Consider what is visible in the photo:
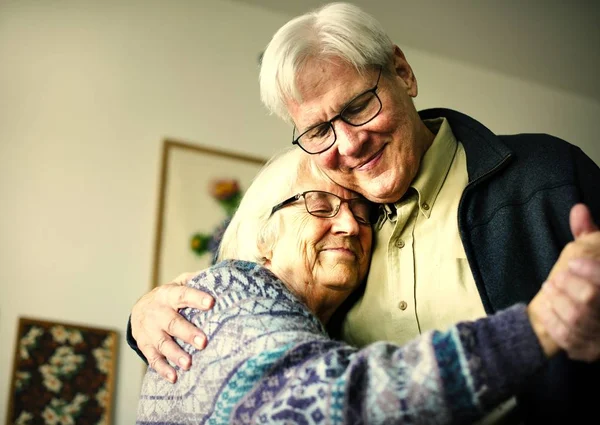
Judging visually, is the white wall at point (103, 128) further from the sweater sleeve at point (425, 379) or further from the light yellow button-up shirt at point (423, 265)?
the sweater sleeve at point (425, 379)

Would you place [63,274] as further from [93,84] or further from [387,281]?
[387,281]

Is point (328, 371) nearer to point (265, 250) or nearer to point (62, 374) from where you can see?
point (265, 250)

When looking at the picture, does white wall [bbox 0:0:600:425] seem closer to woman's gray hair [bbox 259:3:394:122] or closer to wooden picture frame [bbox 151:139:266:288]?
wooden picture frame [bbox 151:139:266:288]

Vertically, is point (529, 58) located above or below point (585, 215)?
above

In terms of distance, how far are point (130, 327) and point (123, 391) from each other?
1352mm

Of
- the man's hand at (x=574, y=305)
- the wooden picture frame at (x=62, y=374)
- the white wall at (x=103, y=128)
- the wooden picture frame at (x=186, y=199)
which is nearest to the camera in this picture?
the man's hand at (x=574, y=305)

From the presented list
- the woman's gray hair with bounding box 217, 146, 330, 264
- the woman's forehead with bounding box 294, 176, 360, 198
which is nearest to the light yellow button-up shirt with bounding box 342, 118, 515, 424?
the woman's forehead with bounding box 294, 176, 360, 198

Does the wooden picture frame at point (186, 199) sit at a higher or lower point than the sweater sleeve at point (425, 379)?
higher

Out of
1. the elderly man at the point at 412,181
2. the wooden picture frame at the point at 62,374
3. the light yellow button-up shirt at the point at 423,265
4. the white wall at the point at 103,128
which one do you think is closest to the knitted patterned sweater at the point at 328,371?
the elderly man at the point at 412,181

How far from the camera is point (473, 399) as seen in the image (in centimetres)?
84

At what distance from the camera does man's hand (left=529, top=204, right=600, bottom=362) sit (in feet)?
2.70

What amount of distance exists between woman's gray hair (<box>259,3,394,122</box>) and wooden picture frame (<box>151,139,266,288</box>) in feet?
5.22

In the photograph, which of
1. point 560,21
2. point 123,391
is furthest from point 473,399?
point 560,21

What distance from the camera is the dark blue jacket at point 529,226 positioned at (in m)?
1.19
